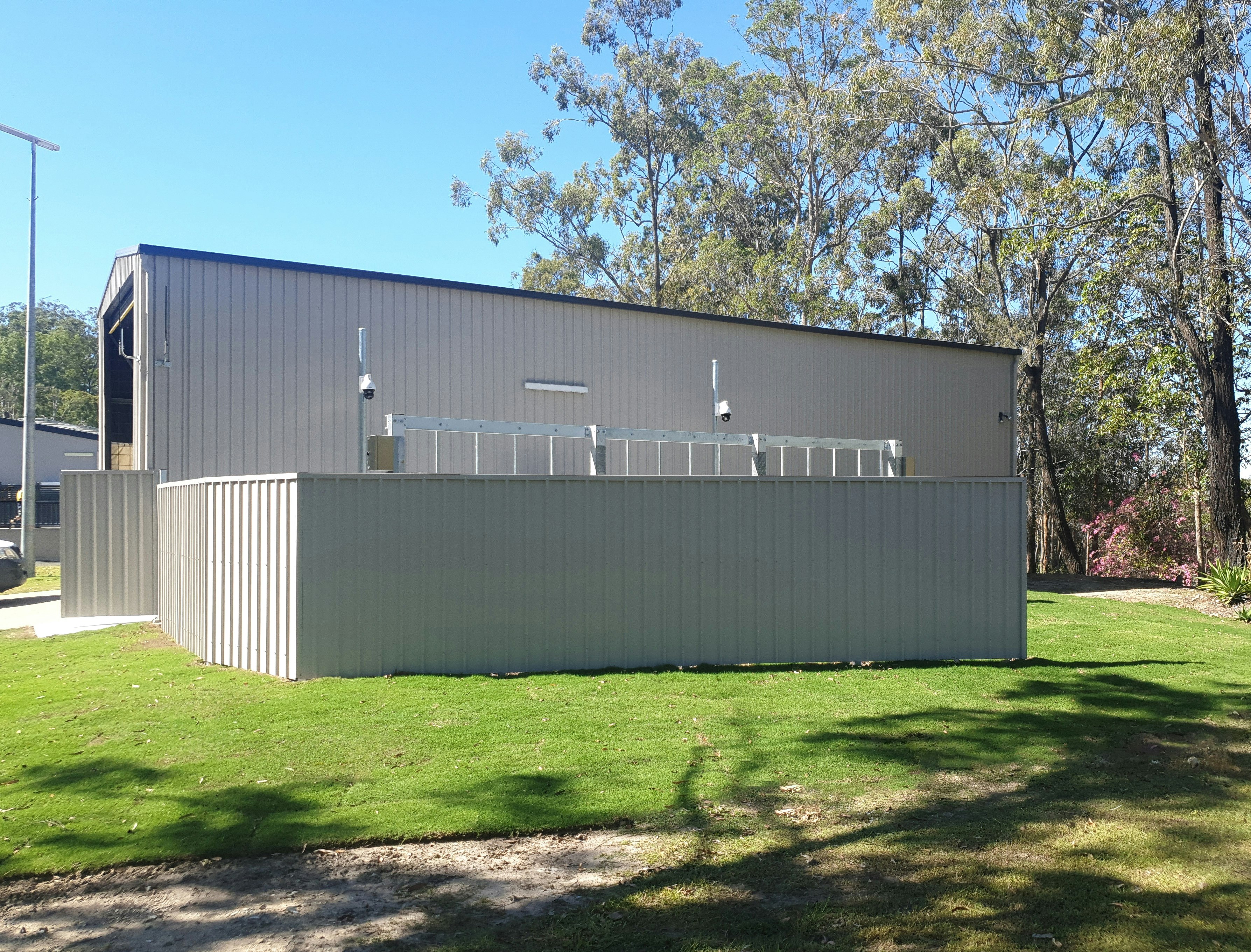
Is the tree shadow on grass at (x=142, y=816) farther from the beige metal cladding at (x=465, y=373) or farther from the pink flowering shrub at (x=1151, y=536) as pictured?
the pink flowering shrub at (x=1151, y=536)

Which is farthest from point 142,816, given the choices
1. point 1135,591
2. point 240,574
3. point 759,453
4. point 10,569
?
point 1135,591

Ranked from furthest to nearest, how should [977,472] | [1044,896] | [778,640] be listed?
[977,472] < [778,640] < [1044,896]

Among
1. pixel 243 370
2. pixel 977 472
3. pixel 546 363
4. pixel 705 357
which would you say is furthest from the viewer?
pixel 977 472

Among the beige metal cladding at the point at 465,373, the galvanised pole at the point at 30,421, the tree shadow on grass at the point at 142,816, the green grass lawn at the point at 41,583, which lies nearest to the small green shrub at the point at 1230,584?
the beige metal cladding at the point at 465,373

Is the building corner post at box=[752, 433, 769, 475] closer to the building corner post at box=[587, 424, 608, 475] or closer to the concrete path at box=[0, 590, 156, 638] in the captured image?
the building corner post at box=[587, 424, 608, 475]

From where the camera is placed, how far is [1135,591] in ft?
48.6

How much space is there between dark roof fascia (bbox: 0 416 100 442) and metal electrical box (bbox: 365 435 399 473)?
83.7ft

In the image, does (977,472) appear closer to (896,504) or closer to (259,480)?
(896,504)

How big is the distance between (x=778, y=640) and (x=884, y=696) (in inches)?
58.0

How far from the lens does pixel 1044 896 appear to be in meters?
3.22

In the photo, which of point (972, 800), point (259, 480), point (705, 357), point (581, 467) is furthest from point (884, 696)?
point (705, 357)

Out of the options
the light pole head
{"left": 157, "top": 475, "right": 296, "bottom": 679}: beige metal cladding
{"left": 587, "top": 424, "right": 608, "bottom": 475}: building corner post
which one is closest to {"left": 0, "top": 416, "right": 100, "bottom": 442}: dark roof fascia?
the light pole head

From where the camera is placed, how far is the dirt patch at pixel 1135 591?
1273cm

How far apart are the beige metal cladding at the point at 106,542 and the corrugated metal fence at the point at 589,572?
71.9 inches
